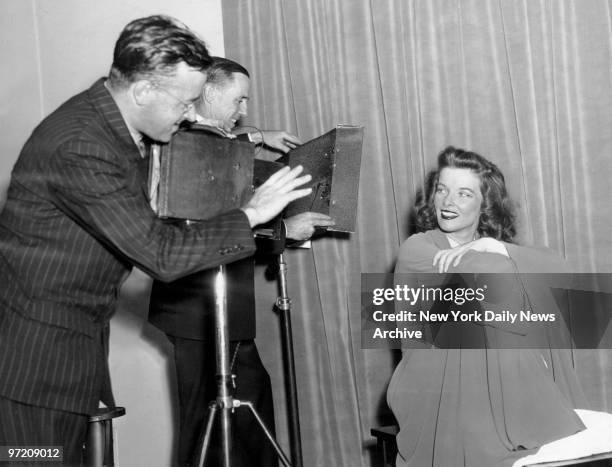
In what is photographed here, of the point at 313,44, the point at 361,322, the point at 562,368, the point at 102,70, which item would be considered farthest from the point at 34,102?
the point at 562,368

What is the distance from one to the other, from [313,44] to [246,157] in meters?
1.39

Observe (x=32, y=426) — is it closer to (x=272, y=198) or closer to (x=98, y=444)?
(x=272, y=198)

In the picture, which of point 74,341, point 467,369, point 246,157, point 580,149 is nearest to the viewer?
point 74,341

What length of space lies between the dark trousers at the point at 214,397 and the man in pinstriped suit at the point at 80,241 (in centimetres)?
108

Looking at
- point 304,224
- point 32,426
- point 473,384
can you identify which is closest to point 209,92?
point 304,224

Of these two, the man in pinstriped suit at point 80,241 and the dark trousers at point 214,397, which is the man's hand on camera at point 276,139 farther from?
the man in pinstriped suit at point 80,241

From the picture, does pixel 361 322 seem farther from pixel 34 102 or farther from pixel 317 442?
pixel 34 102

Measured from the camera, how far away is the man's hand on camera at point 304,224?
2619 millimetres

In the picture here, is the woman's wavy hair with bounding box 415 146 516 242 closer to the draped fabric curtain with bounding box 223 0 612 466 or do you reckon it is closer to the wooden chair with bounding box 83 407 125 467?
the draped fabric curtain with bounding box 223 0 612 466

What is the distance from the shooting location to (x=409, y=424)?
216cm

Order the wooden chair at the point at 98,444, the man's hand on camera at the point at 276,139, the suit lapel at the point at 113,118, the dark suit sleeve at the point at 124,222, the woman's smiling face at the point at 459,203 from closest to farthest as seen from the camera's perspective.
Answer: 1. the dark suit sleeve at the point at 124,222
2. the suit lapel at the point at 113,118
3. the wooden chair at the point at 98,444
4. the woman's smiling face at the point at 459,203
5. the man's hand on camera at the point at 276,139

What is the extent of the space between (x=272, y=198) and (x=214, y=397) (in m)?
1.32

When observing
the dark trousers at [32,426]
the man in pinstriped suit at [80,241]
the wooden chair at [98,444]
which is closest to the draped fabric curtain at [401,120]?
the wooden chair at [98,444]

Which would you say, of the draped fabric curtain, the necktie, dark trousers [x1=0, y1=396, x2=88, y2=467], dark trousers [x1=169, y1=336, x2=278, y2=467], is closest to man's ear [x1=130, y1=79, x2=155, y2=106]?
the necktie
